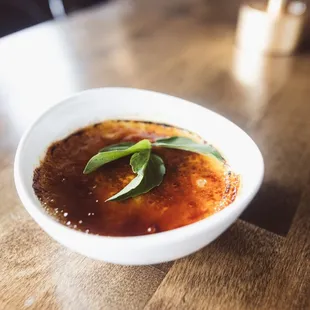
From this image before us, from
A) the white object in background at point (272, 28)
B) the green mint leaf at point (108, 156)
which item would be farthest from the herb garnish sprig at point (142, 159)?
the white object in background at point (272, 28)

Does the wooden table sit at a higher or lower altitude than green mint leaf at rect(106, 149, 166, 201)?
lower

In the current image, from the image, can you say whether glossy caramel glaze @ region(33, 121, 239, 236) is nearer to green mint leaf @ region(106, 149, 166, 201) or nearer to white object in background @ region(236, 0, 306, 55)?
green mint leaf @ region(106, 149, 166, 201)

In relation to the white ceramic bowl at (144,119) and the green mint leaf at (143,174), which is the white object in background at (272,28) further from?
the green mint leaf at (143,174)

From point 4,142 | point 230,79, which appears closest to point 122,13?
point 230,79

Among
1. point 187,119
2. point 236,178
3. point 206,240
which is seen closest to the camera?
point 206,240

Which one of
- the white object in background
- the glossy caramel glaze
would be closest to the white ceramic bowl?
the glossy caramel glaze

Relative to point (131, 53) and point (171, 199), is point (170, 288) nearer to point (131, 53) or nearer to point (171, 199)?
point (171, 199)
